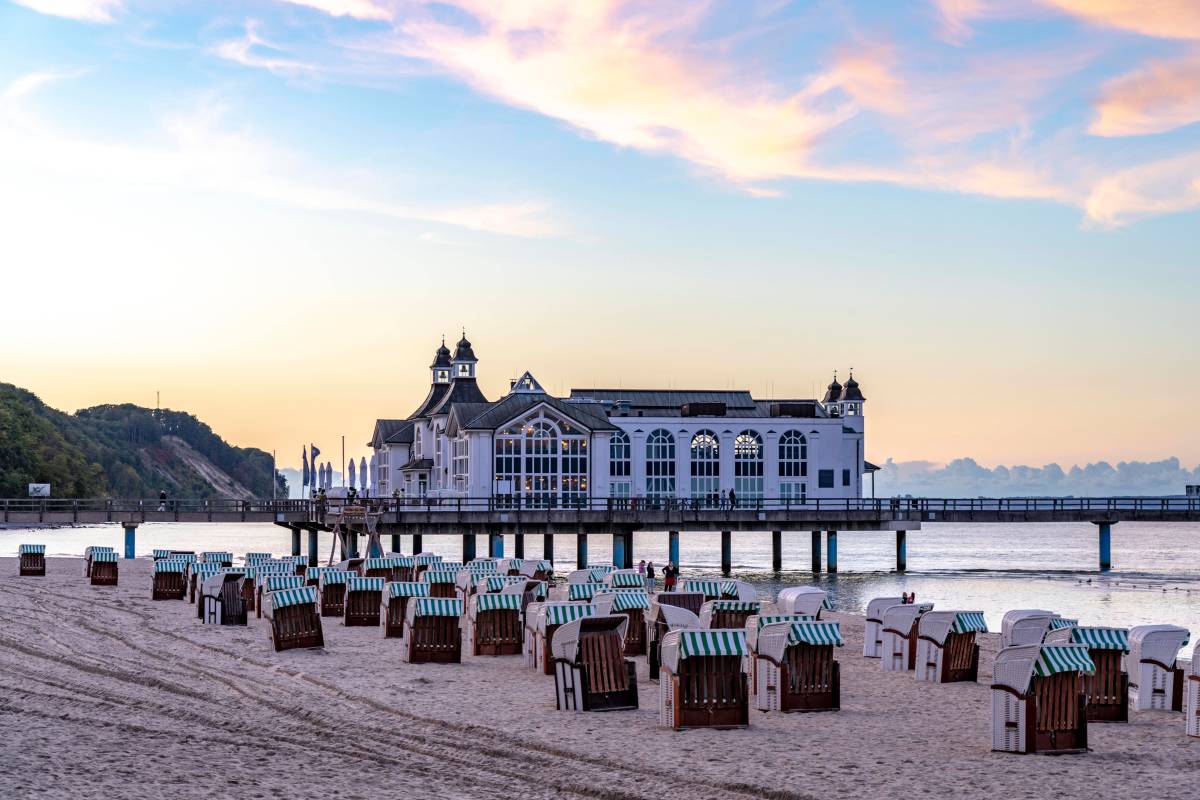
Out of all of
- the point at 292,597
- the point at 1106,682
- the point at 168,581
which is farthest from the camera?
the point at 168,581

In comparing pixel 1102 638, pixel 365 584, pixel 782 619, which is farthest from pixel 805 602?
pixel 365 584

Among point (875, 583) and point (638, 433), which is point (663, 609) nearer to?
point (875, 583)

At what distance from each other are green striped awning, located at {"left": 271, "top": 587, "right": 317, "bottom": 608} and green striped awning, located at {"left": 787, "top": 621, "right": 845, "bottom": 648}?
9.98 metres

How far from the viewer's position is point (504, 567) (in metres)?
36.5

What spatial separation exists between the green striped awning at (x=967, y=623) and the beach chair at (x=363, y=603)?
1287 cm

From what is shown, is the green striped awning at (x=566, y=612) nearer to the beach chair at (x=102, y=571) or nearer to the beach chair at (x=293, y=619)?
the beach chair at (x=293, y=619)

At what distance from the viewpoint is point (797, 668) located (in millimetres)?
17766

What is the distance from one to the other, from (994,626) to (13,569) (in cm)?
3328

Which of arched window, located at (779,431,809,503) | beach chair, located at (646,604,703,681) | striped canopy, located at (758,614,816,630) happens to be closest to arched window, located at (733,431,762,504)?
arched window, located at (779,431,809,503)

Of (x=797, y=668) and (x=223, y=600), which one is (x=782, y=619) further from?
(x=223, y=600)

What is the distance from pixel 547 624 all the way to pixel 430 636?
2.41 metres

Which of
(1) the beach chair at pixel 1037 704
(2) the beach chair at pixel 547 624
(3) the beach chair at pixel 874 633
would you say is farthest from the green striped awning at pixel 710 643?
(3) the beach chair at pixel 874 633

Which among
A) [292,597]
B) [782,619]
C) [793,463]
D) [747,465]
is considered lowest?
[292,597]

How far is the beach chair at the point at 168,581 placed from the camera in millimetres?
36094
